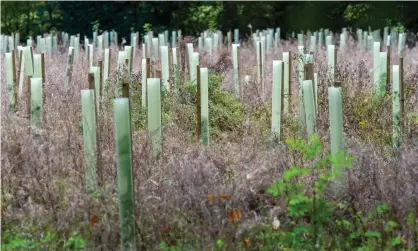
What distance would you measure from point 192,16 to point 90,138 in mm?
19832

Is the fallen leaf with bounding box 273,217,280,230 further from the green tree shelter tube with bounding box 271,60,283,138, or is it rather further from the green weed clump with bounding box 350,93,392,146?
the green weed clump with bounding box 350,93,392,146

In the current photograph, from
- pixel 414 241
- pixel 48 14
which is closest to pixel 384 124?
pixel 414 241

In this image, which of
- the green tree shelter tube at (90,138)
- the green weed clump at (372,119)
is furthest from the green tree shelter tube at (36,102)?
the green weed clump at (372,119)

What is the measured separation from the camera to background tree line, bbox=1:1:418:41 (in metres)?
22.1

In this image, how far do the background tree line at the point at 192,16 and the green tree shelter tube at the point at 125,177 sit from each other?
58.1 feet

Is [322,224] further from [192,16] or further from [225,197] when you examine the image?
[192,16]

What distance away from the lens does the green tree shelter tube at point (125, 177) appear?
15.3 ft

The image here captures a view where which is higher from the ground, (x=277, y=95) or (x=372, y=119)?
(x=277, y=95)

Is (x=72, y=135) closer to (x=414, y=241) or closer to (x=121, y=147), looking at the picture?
(x=121, y=147)

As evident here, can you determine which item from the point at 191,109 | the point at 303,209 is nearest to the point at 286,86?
the point at 191,109

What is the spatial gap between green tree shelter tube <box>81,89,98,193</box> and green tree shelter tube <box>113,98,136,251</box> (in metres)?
0.48

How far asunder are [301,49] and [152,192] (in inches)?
189

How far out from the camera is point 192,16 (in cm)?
2472

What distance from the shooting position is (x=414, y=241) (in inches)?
184
